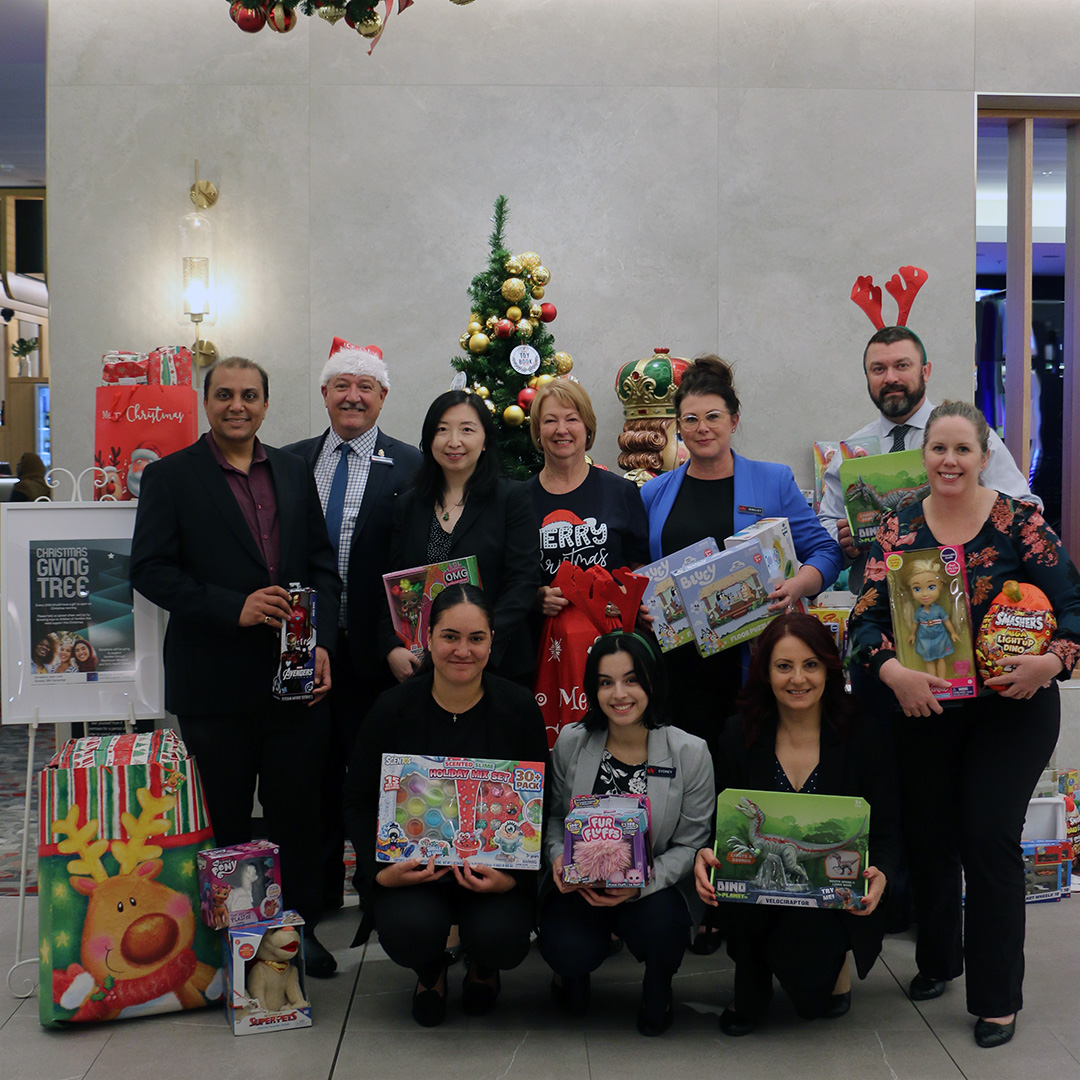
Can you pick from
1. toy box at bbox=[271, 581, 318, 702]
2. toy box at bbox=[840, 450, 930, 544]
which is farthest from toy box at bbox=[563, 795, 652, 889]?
toy box at bbox=[840, 450, 930, 544]

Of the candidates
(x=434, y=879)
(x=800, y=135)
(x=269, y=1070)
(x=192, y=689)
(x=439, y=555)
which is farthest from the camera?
(x=800, y=135)

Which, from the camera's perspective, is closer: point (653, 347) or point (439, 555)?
point (439, 555)

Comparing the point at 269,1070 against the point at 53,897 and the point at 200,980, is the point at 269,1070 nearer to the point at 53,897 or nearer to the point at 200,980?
the point at 200,980

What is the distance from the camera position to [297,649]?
2.98 m

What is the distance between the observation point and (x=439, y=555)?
3.19m

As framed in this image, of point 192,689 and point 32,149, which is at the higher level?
point 32,149

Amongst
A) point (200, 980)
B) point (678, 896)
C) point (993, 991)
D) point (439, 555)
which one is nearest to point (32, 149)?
point (439, 555)

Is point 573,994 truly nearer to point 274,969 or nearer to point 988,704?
point 274,969

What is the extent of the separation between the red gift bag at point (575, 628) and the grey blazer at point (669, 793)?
0.28 m

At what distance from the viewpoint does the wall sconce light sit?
5043 mm

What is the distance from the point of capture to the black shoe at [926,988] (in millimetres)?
2932

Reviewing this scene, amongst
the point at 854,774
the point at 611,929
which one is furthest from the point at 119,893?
the point at 854,774

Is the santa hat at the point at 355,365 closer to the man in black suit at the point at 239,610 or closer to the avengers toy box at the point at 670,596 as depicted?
the man in black suit at the point at 239,610

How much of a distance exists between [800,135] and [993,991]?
13.0 feet
